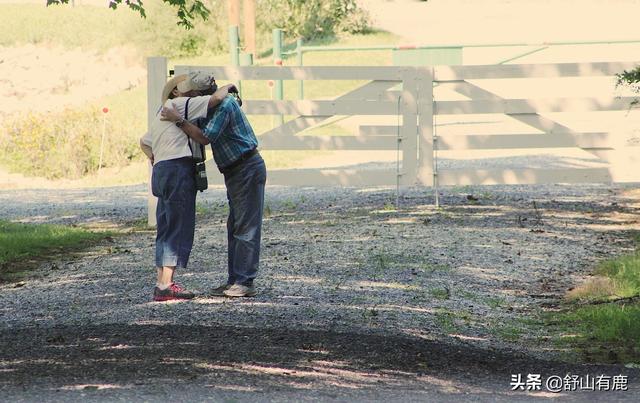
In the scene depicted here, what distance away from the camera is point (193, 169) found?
336 inches

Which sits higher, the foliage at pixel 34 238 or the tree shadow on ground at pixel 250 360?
the tree shadow on ground at pixel 250 360

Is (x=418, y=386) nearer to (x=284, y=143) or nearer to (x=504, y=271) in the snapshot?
(x=504, y=271)

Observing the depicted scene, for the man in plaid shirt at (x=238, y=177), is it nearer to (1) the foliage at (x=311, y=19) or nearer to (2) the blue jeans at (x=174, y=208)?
(2) the blue jeans at (x=174, y=208)

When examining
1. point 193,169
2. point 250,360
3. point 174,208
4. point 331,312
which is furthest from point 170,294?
point 250,360

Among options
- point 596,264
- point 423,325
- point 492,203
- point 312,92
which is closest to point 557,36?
point 312,92

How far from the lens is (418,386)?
20.9ft

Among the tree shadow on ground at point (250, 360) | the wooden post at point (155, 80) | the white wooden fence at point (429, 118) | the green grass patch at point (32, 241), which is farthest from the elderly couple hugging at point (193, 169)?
the white wooden fence at point (429, 118)

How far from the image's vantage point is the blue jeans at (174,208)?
8477 mm

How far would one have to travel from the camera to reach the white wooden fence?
13.7 m

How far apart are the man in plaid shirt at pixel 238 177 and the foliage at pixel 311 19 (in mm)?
28490

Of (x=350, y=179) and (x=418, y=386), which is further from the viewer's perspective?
(x=350, y=179)

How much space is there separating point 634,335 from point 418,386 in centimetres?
198

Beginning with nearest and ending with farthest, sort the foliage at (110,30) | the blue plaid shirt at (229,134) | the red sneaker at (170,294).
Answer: the blue plaid shirt at (229,134) < the red sneaker at (170,294) < the foliage at (110,30)

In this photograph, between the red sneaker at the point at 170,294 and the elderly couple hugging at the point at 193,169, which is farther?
the red sneaker at the point at 170,294
